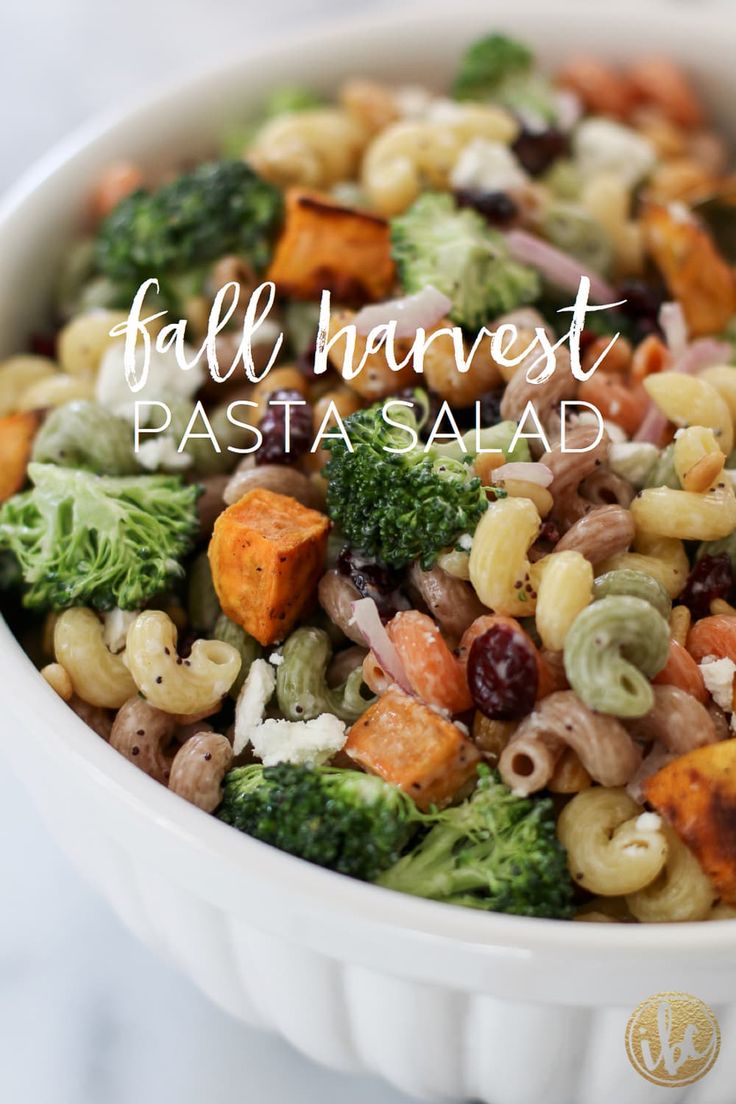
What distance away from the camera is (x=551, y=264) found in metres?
1.71

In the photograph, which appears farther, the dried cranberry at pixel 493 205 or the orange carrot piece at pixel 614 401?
the dried cranberry at pixel 493 205

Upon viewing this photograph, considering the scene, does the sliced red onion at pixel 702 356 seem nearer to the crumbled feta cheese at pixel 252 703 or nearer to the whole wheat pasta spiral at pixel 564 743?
the whole wheat pasta spiral at pixel 564 743

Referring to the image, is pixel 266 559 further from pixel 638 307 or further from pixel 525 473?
pixel 638 307

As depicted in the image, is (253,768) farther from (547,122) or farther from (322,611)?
(547,122)

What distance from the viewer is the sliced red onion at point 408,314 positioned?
4.90ft

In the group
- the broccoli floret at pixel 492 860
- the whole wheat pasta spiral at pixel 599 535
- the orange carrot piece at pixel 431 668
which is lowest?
the broccoli floret at pixel 492 860

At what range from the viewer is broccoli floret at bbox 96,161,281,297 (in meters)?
1.78

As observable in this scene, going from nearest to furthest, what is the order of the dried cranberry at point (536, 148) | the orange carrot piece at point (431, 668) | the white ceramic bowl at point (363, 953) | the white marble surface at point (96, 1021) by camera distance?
the white ceramic bowl at point (363, 953), the orange carrot piece at point (431, 668), the white marble surface at point (96, 1021), the dried cranberry at point (536, 148)

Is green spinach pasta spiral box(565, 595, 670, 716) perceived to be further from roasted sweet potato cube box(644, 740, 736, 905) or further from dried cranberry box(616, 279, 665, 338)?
dried cranberry box(616, 279, 665, 338)

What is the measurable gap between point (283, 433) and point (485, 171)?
625 mm

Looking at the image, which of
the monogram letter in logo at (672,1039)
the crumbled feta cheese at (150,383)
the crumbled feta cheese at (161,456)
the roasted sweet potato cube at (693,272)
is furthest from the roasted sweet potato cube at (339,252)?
the monogram letter in logo at (672,1039)

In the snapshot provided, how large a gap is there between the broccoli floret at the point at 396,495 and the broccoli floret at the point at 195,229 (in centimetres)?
51

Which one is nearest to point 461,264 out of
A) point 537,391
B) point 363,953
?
point 537,391

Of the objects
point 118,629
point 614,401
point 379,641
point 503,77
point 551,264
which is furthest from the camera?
point 503,77
